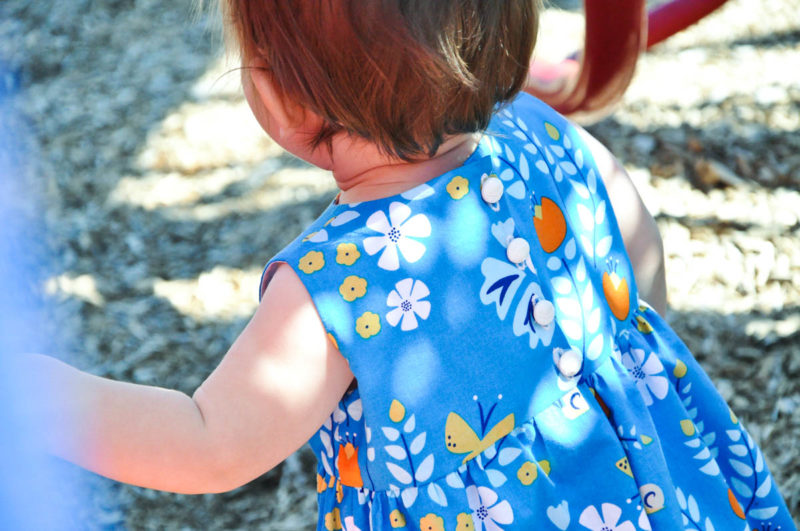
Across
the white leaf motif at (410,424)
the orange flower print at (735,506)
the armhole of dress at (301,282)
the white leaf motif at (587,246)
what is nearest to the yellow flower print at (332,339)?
the armhole of dress at (301,282)

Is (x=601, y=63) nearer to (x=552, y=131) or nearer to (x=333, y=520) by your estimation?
(x=552, y=131)

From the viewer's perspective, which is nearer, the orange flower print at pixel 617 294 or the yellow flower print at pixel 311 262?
the yellow flower print at pixel 311 262

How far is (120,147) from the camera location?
8.48ft

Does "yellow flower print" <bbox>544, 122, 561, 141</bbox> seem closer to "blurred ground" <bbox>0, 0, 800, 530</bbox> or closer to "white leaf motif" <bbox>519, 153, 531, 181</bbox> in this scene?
"white leaf motif" <bbox>519, 153, 531, 181</bbox>

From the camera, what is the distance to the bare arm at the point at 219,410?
79cm

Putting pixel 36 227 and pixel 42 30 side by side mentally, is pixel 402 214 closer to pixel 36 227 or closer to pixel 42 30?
pixel 36 227

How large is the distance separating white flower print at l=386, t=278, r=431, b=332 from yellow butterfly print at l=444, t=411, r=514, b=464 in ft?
0.33

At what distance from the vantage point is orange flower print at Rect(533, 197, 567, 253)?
0.95 m

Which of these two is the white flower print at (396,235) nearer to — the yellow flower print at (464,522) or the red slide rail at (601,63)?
the yellow flower print at (464,522)

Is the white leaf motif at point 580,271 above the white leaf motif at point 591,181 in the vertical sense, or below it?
below

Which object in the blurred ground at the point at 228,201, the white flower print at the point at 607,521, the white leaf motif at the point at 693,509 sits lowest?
the blurred ground at the point at 228,201

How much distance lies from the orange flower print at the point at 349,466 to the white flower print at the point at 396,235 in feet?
0.69

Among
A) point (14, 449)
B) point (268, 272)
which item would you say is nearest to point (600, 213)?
point (268, 272)

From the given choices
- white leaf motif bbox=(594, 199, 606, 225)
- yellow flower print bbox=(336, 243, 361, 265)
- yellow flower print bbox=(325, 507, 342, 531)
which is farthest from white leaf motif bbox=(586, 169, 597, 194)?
yellow flower print bbox=(325, 507, 342, 531)
